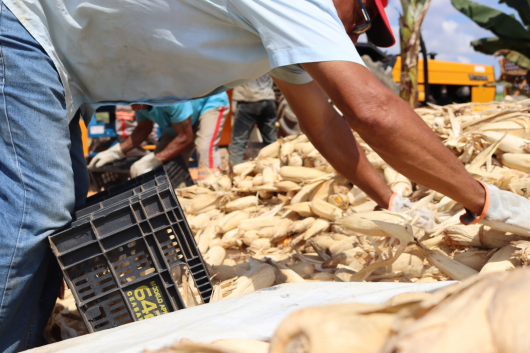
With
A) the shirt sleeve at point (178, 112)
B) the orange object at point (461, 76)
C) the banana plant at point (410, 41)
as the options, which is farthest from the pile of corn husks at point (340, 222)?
the orange object at point (461, 76)

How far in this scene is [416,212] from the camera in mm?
1840

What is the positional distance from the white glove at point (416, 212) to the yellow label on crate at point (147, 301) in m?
1.05

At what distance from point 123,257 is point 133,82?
0.66m

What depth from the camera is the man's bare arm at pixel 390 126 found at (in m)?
1.27

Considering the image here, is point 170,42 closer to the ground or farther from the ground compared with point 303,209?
farther from the ground

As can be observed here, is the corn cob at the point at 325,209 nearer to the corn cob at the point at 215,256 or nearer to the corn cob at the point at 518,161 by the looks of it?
the corn cob at the point at 215,256

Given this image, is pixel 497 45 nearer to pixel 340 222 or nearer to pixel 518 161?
pixel 518 161

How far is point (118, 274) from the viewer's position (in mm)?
1459

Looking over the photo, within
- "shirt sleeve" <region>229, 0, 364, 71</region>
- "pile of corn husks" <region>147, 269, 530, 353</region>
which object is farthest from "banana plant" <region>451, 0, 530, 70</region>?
"pile of corn husks" <region>147, 269, 530, 353</region>

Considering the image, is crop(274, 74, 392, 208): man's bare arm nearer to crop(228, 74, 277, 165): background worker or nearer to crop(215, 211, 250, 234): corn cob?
crop(215, 211, 250, 234): corn cob

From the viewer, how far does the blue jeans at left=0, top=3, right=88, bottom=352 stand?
53.9 inches

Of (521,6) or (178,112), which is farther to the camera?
(521,6)

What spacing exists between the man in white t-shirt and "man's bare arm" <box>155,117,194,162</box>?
293cm

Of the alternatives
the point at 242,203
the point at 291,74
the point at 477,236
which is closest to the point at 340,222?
the point at 477,236
